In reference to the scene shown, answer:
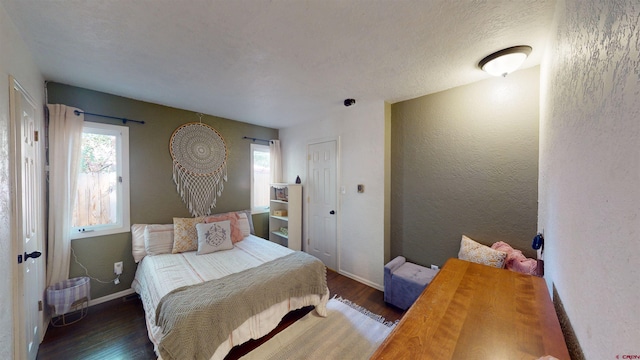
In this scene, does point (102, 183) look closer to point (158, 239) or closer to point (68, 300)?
point (158, 239)

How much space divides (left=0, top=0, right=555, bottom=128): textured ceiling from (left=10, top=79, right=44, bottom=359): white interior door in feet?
1.73

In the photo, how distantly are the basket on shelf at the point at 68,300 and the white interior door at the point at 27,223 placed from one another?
0.38 ft

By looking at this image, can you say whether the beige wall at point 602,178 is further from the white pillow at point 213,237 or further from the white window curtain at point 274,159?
the white window curtain at point 274,159

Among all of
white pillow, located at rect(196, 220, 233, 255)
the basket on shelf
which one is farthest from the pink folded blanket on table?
the basket on shelf

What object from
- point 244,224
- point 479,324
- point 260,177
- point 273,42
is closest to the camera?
point 479,324

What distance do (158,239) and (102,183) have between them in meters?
0.89

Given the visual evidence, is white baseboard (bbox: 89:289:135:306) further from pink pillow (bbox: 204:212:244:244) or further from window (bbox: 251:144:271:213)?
window (bbox: 251:144:271:213)

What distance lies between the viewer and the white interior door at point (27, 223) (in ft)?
4.36

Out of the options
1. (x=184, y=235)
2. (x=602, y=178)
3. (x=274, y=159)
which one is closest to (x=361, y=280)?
(x=184, y=235)

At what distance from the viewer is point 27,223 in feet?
5.17

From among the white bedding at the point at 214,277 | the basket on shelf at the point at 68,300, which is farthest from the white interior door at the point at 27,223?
the white bedding at the point at 214,277

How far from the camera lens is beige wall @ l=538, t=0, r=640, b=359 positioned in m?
0.42

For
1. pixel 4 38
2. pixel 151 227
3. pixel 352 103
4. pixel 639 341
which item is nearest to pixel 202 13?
pixel 4 38

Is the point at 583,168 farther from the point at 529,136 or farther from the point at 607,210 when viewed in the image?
the point at 529,136
